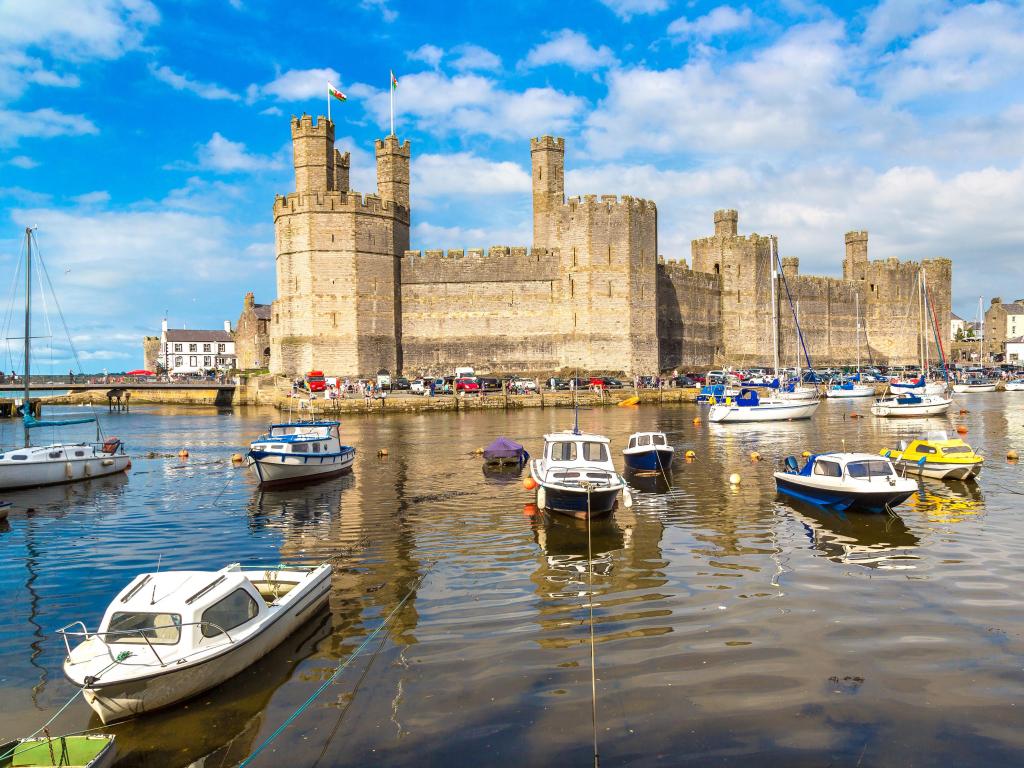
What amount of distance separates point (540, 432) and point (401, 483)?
1350 centimetres

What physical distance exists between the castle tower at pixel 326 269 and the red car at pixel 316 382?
1.02 metres

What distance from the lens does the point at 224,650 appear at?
809 centimetres

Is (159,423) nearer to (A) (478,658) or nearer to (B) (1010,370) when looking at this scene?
(A) (478,658)

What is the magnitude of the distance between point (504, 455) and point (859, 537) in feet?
38.6

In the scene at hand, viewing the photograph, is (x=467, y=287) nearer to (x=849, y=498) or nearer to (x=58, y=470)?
(x=58, y=470)

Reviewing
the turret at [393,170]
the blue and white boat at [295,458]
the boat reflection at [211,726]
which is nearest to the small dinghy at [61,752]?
the boat reflection at [211,726]

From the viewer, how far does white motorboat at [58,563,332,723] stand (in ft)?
24.7

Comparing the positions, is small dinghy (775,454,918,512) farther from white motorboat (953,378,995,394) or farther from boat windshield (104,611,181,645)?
white motorboat (953,378,995,394)

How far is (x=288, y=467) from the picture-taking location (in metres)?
21.7

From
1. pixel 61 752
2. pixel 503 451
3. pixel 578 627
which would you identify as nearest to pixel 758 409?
pixel 503 451

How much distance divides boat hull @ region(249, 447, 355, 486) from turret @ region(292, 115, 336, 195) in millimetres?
35699

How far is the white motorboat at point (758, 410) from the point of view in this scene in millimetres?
38688

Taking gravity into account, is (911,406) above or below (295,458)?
above

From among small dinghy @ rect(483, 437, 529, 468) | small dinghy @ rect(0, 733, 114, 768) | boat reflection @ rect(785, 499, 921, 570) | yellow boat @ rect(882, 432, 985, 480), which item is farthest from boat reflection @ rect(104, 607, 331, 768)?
yellow boat @ rect(882, 432, 985, 480)
